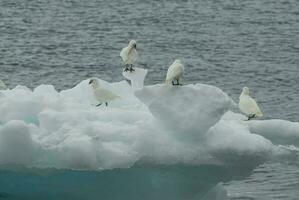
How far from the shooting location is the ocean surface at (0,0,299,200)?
94.6 ft

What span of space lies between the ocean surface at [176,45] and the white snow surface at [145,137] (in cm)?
472

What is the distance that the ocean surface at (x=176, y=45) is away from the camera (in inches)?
1136

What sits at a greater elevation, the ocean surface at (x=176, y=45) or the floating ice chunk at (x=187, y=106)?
the ocean surface at (x=176, y=45)

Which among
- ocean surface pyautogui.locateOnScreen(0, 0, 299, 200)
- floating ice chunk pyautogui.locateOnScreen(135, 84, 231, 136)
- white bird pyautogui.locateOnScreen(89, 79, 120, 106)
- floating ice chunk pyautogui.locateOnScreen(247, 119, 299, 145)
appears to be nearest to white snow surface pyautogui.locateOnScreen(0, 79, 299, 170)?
floating ice chunk pyautogui.locateOnScreen(135, 84, 231, 136)

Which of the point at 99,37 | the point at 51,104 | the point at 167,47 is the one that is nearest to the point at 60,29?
the point at 99,37

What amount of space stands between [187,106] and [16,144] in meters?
2.28

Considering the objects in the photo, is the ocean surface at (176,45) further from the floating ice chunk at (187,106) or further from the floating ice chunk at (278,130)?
the floating ice chunk at (187,106)

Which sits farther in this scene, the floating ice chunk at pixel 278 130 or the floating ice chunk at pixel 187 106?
the floating ice chunk at pixel 278 130

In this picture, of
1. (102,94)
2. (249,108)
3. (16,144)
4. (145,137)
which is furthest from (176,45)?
(16,144)

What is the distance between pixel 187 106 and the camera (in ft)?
43.7

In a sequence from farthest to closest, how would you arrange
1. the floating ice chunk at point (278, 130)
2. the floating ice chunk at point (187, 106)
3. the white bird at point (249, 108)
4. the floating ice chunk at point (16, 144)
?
the white bird at point (249, 108)
the floating ice chunk at point (278, 130)
the floating ice chunk at point (187, 106)
the floating ice chunk at point (16, 144)

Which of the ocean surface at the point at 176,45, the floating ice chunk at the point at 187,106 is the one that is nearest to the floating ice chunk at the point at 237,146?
the floating ice chunk at the point at 187,106

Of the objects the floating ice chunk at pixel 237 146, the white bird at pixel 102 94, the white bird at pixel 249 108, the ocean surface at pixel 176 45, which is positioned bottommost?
the floating ice chunk at pixel 237 146

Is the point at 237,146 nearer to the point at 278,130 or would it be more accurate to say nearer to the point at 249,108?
the point at 278,130
